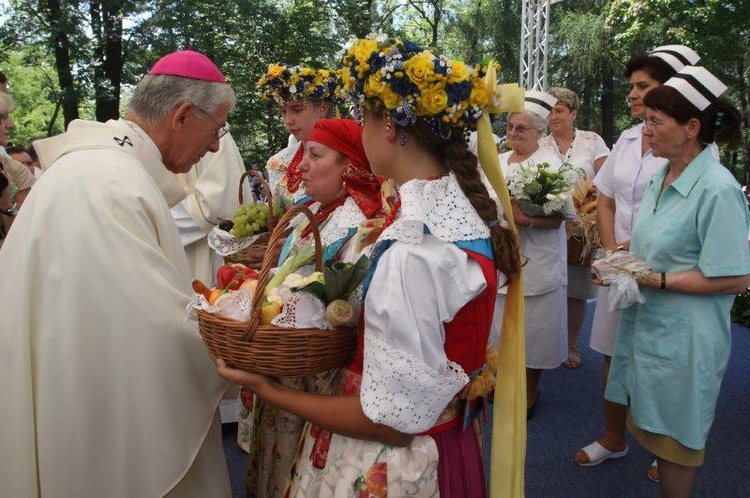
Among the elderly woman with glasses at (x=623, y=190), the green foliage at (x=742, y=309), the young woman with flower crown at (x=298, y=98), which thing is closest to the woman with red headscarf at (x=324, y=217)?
the young woman with flower crown at (x=298, y=98)

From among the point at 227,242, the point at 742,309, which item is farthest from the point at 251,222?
the point at 742,309

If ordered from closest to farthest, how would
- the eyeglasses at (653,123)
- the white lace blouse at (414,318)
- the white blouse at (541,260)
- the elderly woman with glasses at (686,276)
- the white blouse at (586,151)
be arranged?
the white lace blouse at (414,318)
the elderly woman with glasses at (686,276)
the eyeglasses at (653,123)
the white blouse at (541,260)
the white blouse at (586,151)

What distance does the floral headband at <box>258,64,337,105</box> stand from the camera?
3775 mm

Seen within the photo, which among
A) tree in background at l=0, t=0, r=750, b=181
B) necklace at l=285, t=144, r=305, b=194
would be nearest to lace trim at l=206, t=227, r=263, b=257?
necklace at l=285, t=144, r=305, b=194

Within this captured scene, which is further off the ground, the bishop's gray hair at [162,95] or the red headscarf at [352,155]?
the bishop's gray hair at [162,95]

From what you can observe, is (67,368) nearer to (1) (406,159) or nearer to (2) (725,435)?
(1) (406,159)

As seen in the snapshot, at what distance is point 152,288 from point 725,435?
3.99m

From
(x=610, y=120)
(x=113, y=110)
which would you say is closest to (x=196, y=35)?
(x=113, y=110)

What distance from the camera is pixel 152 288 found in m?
1.79

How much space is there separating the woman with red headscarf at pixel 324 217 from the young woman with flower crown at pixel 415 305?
22.3 inches

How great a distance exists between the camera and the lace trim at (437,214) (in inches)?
58.6

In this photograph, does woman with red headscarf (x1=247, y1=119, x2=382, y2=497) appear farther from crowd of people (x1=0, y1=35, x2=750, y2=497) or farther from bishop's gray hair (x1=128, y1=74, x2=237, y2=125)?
bishop's gray hair (x1=128, y1=74, x2=237, y2=125)

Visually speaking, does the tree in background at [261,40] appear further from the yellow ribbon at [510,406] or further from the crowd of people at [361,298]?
the yellow ribbon at [510,406]

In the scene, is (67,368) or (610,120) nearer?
(67,368)
